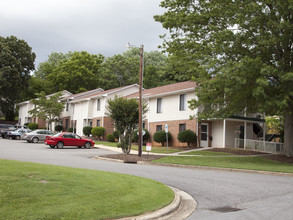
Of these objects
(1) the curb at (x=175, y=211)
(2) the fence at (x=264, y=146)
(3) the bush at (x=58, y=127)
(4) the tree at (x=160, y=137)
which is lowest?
(1) the curb at (x=175, y=211)

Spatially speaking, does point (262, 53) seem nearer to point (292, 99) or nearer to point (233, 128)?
point (292, 99)

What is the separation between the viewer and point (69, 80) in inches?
2689

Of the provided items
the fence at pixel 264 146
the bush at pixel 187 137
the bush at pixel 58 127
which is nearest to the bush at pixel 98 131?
the bush at pixel 58 127

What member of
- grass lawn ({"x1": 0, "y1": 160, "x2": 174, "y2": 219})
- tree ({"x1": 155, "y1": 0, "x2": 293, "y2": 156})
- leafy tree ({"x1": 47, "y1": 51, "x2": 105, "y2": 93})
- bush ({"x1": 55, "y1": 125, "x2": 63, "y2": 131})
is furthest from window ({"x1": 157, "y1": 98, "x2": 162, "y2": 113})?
leafy tree ({"x1": 47, "y1": 51, "x2": 105, "y2": 93})

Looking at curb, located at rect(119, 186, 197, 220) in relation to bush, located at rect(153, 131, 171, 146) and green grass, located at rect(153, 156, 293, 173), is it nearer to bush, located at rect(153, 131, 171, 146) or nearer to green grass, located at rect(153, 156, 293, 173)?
green grass, located at rect(153, 156, 293, 173)

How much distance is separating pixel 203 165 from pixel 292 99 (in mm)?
8517

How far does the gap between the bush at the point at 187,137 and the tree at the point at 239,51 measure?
7.17m

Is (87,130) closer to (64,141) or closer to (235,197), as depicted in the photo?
(64,141)

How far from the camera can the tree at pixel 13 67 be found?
53562 millimetres

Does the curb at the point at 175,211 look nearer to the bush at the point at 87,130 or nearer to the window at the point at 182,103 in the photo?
the window at the point at 182,103

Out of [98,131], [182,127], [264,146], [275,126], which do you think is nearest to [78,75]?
[98,131]

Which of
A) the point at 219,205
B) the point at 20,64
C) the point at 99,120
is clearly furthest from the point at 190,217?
the point at 20,64

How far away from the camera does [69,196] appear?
7438mm

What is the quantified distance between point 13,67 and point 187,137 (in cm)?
3635
